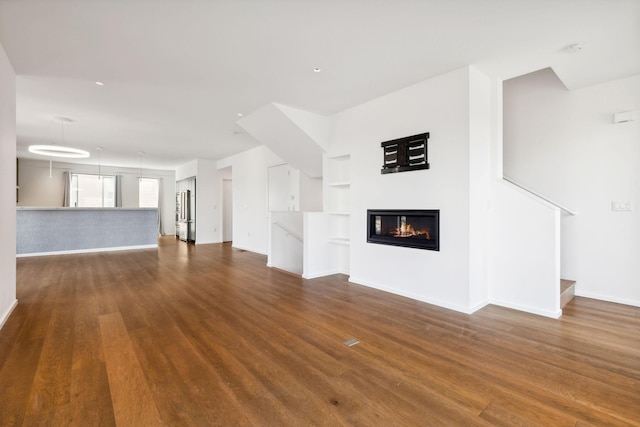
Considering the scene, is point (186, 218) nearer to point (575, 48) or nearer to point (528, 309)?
point (528, 309)

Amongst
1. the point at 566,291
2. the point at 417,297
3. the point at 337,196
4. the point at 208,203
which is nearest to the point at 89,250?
the point at 208,203

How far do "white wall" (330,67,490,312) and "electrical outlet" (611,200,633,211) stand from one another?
159cm

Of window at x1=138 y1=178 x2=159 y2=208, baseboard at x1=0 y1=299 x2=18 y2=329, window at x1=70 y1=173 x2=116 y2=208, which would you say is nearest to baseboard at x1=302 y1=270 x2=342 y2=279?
baseboard at x1=0 y1=299 x2=18 y2=329

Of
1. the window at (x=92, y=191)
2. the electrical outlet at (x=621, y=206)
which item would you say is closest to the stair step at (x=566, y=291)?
the electrical outlet at (x=621, y=206)

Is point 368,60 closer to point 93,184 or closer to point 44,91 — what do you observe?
point 44,91

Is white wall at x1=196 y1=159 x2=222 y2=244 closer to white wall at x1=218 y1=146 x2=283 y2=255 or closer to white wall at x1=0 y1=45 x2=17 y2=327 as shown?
white wall at x1=218 y1=146 x2=283 y2=255

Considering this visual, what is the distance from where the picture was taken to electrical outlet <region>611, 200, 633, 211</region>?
3.58 m

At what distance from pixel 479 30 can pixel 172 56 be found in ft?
9.90

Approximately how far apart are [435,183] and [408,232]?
2.43ft

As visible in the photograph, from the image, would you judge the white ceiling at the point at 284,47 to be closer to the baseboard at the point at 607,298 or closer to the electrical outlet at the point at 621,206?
the electrical outlet at the point at 621,206

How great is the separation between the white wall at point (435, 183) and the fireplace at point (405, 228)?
71 mm

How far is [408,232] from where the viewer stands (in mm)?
3973

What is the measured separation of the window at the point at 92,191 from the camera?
419 inches

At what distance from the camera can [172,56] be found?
3141 millimetres
